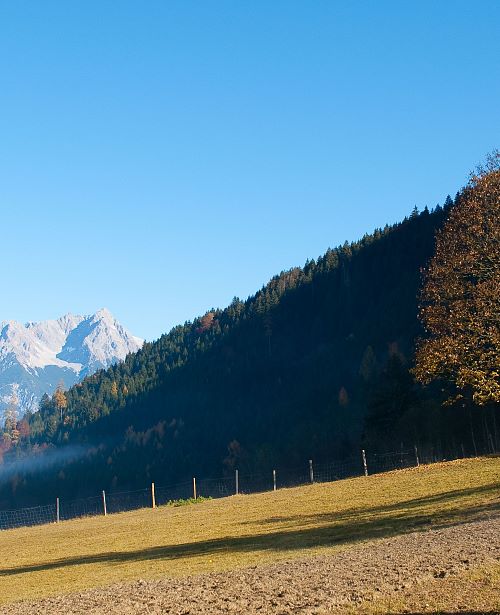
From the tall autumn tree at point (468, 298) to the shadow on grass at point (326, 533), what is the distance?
480 cm

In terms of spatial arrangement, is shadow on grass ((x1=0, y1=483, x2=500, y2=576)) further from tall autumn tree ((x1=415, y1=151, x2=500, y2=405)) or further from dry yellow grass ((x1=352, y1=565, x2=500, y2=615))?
dry yellow grass ((x1=352, y1=565, x2=500, y2=615))

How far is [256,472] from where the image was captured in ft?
484

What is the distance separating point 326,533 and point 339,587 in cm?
1083

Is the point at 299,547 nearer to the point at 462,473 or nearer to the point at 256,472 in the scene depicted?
the point at 462,473

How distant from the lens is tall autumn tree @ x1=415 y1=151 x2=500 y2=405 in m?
28.2

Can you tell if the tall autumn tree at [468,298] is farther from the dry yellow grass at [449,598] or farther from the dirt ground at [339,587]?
the dry yellow grass at [449,598]

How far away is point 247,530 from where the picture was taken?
Answer: 94.8ft

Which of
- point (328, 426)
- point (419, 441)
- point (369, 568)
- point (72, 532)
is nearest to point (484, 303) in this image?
point (369, 568)

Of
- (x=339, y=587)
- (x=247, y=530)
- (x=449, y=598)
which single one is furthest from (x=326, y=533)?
(x=449, y=598)

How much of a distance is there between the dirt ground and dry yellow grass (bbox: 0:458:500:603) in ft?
7.38

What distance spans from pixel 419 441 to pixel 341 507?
178 feet

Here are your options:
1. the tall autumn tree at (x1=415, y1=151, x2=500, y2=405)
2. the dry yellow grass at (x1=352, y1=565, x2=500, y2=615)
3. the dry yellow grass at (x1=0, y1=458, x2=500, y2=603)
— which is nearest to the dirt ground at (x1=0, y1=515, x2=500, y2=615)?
the dry yellow grass at (x1=352, y1=565, x2=500, y2=615)

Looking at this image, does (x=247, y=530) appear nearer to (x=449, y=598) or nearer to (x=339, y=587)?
(x=339, y=587)

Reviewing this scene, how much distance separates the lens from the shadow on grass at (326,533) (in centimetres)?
2264
